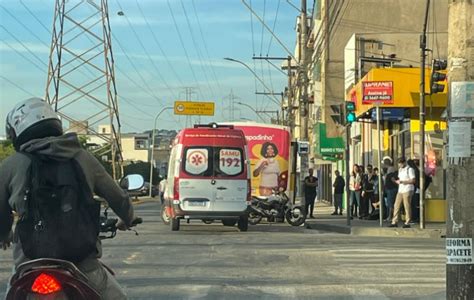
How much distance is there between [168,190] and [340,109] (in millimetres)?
5233

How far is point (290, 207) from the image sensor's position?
2133cm

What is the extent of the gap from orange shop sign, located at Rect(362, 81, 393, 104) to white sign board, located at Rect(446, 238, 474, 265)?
12344 millimetres

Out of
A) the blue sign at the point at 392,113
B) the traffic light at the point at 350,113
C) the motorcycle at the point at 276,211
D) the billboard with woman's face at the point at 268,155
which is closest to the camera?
the traffic light at the point at 350,113

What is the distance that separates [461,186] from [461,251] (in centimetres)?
58

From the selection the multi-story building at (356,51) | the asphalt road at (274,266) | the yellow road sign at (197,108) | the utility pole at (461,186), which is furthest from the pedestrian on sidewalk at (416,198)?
the yellow road sign at (197,108)

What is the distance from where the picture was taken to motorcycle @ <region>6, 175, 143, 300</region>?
3559 mm

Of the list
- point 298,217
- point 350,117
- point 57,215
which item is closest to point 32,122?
point 57,215

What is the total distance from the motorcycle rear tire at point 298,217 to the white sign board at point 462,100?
14.7m

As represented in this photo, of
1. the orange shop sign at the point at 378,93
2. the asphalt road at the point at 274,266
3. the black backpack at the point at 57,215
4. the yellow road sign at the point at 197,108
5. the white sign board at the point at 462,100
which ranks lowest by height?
the asphalt road at the point at 274,266

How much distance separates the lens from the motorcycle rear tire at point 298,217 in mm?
21188

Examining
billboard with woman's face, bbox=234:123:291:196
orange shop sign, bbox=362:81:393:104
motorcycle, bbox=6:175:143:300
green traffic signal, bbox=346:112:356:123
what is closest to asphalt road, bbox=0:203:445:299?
green traffic signal, bbox=346:112:356:123

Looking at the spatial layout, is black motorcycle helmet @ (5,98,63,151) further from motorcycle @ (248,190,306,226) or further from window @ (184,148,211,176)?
motorcycle @ (248,190,306,226)

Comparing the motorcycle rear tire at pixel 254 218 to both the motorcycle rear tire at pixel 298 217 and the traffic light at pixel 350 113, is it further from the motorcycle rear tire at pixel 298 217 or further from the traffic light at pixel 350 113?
the traffic light at pixel 350 113

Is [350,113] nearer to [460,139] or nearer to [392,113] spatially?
[392,113]
